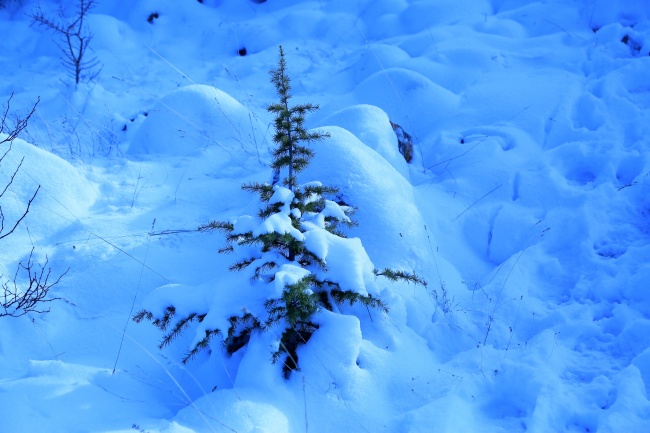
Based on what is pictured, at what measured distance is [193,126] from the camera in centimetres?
512

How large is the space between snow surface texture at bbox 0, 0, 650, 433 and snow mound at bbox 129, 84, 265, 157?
0.02 meters

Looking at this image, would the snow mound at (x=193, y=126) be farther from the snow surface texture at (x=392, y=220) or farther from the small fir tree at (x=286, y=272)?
the small fir tree at (x=286, y=272)

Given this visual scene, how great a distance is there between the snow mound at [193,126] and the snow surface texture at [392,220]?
0.02 metres

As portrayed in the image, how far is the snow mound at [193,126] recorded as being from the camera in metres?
5.04

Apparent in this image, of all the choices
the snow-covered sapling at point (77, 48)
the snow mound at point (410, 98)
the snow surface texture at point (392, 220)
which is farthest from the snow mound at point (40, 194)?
the snow mound at point (410, 98)

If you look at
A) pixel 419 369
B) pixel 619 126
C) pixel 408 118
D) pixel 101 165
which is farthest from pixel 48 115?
pixel 619 126

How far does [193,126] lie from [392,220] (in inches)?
97.6

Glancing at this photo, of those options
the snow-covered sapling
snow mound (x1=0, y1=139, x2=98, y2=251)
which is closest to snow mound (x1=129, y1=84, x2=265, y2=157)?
snow mound (x1=0, y1=139, x2=98, y2=251)

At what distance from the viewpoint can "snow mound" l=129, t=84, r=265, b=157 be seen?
16.5ft

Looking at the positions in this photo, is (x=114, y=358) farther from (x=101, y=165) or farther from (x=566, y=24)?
(x=566, y=24)

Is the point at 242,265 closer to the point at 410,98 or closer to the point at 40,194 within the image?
the point at 40,194

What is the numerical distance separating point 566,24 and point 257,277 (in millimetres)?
6026

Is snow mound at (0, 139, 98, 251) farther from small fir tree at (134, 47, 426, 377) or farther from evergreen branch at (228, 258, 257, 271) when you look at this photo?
evergreen branch at (228, 258, 257, 271)

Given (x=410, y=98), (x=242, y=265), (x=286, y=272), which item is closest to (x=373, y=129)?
(x=410, y=98)
